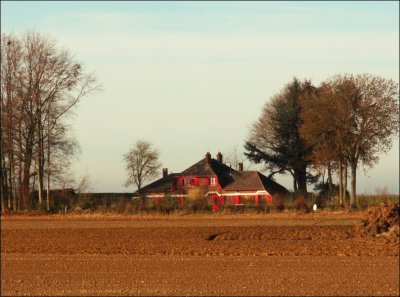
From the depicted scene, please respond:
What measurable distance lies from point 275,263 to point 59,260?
756 centimetres

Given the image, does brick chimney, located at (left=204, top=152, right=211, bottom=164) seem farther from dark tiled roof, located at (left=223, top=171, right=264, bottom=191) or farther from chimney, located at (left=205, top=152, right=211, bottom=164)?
dark tiled roof, located at (left=223, top=171, right=264, bottom=191)

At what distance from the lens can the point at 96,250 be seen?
110 ft

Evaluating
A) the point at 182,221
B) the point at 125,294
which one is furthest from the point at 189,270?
the point at 182,221

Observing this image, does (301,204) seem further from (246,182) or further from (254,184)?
(246,182)

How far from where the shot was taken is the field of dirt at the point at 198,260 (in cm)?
2150

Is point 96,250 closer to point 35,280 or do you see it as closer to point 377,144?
point 35,280

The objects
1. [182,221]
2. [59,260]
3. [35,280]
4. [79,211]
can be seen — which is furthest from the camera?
[79,211]

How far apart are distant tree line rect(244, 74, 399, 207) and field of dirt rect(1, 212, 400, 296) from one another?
17.5 m

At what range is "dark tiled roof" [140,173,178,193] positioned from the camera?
8406 centimetres

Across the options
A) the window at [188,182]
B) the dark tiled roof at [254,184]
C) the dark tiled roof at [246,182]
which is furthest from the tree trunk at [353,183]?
the window at [188,182]

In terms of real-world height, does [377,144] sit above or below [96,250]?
above

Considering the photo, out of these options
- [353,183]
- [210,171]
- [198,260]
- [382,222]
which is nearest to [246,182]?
[210,171]

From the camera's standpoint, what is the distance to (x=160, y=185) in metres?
85.6

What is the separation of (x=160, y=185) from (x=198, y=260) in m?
57.1
